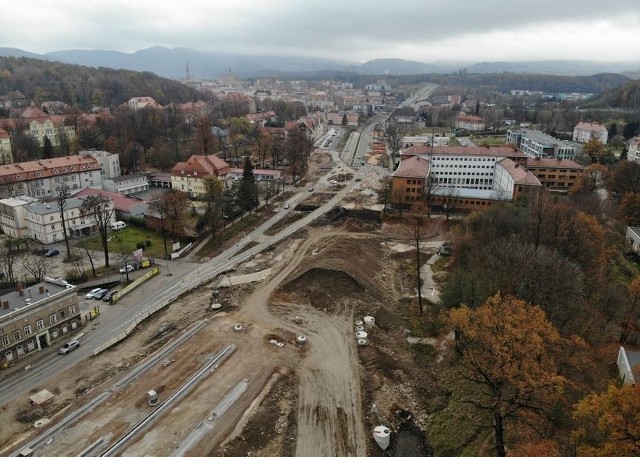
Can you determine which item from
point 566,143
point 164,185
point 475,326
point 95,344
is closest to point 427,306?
point 475,326

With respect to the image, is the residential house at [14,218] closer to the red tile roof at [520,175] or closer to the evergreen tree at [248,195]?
the evergreen tree at [248,195]

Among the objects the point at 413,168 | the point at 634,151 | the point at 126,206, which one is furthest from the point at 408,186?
the point at 634,151

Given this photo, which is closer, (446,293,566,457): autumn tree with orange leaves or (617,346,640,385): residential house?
(446,293,566,457): autumn tree with orange leaves

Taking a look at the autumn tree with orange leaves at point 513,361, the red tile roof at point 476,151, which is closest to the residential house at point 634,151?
the red tile roof at point 476,151

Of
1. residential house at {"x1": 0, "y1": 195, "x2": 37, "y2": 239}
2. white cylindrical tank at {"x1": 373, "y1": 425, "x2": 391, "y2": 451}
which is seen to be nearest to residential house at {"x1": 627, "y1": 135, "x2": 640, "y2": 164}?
white cylindrical tank at {"x1": 373, "y1": 425, "x2": 391, "y2": 451}

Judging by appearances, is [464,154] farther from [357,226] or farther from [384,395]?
[384,395]

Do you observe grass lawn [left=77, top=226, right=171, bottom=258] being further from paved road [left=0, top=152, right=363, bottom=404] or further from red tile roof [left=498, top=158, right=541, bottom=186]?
red tile roof [left=498, top=158, right=541, bottom=186]
